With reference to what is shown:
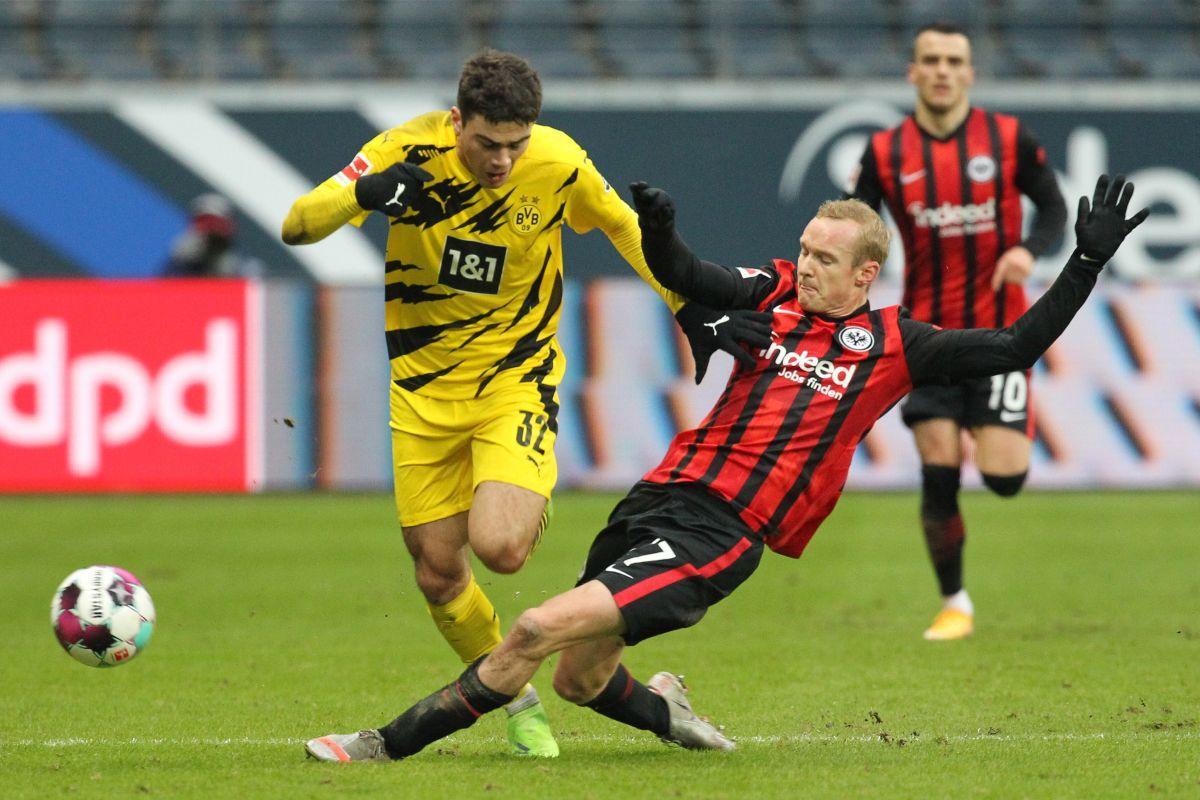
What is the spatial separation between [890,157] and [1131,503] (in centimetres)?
605

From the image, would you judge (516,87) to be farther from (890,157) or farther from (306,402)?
(306,402)

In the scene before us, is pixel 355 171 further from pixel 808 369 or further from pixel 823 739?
pixel 823 739

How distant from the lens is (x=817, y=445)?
17.1 ft

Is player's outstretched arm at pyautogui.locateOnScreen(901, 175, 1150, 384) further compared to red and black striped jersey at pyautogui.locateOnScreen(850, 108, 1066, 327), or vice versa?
red and black striped jersey at pyautogui.locateOnScreen(850, 108, 1066, 327)

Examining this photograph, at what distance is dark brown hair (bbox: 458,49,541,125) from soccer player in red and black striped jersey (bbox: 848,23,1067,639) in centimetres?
305

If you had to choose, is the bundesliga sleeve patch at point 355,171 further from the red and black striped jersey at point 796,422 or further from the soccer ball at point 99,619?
the soccer ball at point 99,619

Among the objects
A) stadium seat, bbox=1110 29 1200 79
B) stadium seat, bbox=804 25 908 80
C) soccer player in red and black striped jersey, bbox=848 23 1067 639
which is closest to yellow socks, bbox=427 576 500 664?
soccer player in red and black striped jersey, bbox=848 23 1067 639

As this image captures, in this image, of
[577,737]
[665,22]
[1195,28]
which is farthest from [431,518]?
[1195,28]

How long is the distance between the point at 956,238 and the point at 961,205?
15cm

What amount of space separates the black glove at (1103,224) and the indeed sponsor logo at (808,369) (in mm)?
733

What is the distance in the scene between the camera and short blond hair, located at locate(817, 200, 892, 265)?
5215 millimetres

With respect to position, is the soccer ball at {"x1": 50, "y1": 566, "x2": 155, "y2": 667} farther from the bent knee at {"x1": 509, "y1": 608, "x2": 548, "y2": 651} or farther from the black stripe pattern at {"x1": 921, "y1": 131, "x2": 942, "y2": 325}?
the black stripe pattern at {"x1": 921, "y1": 131, "x2": 942, "y2": 325}

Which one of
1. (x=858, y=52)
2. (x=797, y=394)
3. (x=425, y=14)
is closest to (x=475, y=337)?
(x=797, y=394)

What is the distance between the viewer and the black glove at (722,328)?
17.2 ft
